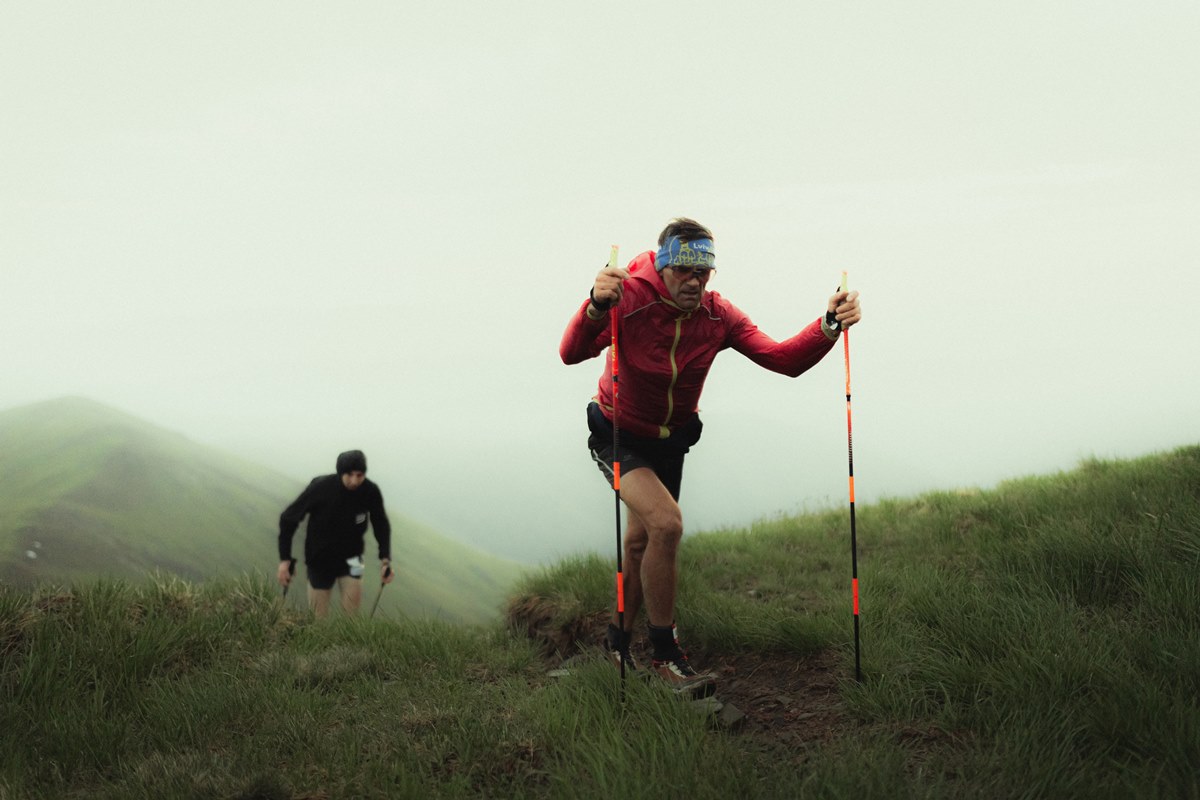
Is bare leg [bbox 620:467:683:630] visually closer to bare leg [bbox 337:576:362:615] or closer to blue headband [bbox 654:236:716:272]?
blue headband [bbox 654:236:716:272]

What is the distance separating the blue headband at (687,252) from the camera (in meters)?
5.45

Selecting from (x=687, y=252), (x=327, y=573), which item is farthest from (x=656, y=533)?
(x=327, y=573)

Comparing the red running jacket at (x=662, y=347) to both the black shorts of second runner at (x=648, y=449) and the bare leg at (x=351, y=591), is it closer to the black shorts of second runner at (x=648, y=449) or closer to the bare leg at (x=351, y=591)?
the black shorts of second runner at (x=648, y=449)

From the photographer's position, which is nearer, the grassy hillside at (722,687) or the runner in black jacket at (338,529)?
the grassy hillside at (722,687)

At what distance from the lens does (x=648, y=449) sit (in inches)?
232

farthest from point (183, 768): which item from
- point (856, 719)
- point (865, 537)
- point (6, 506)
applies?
point (6, 506)

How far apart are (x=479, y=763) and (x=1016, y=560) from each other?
4.38 meters

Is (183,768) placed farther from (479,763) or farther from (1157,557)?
(1157,557)

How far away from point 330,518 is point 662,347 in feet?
19.6

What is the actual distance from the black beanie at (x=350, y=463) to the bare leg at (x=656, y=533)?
5170 mm

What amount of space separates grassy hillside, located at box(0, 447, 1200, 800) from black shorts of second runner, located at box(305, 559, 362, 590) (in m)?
2.64

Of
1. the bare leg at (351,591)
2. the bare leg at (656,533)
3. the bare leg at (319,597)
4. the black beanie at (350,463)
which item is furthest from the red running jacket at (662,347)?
the bare leg at (319,597)

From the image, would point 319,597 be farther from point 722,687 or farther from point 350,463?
point 722,687

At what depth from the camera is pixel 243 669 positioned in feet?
20.2
